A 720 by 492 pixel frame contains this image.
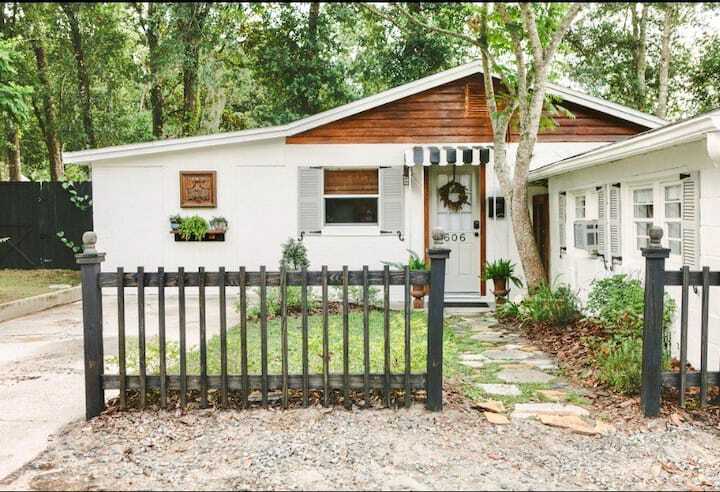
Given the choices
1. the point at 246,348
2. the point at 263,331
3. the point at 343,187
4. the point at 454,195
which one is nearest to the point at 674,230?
the point at 263,331

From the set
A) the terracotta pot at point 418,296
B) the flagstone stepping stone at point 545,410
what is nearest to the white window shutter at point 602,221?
the terracotta pot at point 418,296

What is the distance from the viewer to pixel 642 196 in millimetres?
6965

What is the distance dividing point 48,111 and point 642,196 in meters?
16.4

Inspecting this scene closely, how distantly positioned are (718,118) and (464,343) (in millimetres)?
3498

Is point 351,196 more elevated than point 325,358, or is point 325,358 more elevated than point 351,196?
point 351,196

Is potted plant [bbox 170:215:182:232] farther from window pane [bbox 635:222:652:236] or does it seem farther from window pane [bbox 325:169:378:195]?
window pane [bbox 635:222:652:236]

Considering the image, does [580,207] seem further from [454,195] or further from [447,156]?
[454,195]

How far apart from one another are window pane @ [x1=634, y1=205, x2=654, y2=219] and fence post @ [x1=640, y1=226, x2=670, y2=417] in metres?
2.69

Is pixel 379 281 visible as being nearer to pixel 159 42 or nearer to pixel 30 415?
pixel 30 415

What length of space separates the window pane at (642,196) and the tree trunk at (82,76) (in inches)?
552

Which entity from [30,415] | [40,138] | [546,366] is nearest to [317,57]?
[40,138]

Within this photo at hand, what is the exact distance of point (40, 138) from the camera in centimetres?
2203

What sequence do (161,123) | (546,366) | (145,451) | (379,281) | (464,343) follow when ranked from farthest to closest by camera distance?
(161,123)
(464,343)
(546,366)
(379,281)
(145,451)

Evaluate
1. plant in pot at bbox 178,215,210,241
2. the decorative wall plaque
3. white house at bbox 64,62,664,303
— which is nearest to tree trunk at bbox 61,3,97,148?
white house at bbox 64,62,664,303
